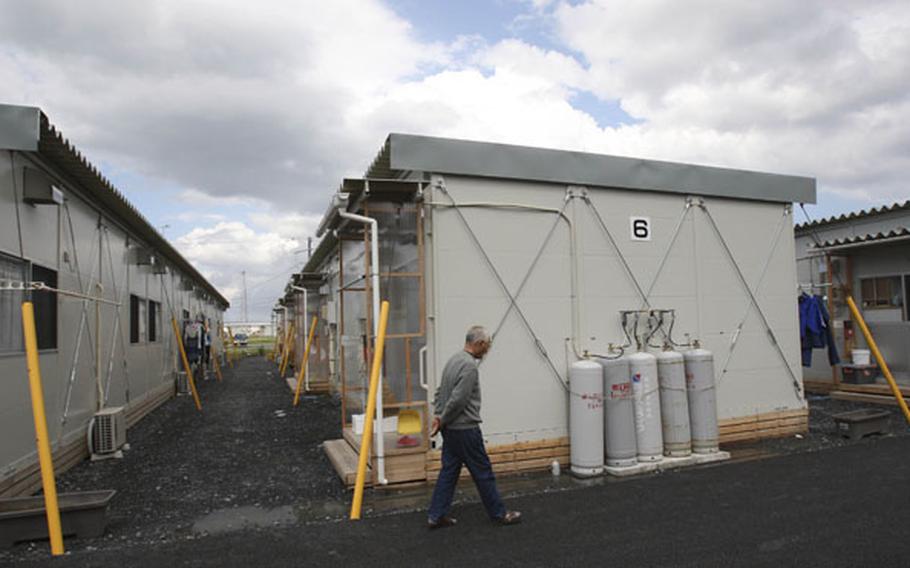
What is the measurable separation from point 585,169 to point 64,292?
5.79 meters

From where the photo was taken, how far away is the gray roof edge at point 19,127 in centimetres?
568

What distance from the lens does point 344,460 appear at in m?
6.96

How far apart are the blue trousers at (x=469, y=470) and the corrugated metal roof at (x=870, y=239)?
393 inches

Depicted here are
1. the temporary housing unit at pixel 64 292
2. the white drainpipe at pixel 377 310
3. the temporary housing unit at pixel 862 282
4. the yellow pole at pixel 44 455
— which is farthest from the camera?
the temporary housing unit at pixel 862 282

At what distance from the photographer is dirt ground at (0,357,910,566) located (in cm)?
500

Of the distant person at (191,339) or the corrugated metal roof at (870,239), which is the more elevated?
the corrugated metal roof at (870,239)

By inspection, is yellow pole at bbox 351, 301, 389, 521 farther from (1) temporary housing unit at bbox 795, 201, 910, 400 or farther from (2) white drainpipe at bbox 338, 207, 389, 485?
(1) temporary housing unit at bbox 795, 201, 910, 400

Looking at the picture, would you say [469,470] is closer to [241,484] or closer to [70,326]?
[241,484]

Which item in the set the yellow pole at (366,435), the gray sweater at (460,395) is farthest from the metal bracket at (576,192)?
the gray sweater at (460,395)

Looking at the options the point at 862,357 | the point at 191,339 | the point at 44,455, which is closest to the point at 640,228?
the point at 44,455

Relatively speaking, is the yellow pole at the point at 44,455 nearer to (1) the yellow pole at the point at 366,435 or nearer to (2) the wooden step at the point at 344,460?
(1) the yellow pole at the point at 366,435

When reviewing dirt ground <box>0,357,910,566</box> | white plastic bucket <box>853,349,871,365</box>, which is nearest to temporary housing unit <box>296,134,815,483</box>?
dirt ground <box>0,357,910,566</box>

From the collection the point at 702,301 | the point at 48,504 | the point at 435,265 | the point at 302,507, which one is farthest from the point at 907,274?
the point at 48,504

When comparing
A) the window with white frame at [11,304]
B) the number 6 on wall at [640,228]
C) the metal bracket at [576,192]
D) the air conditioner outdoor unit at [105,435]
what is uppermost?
the metal bracket at [576,192]
